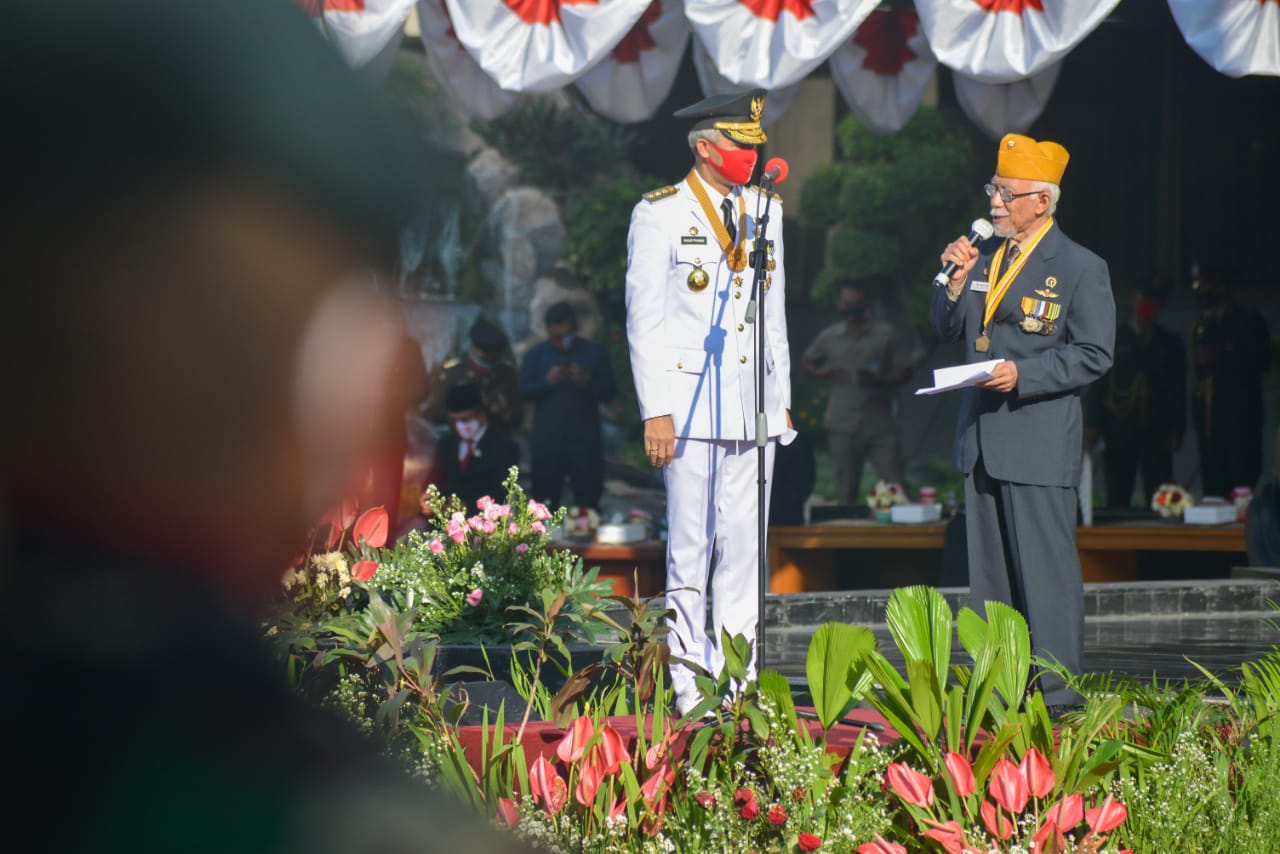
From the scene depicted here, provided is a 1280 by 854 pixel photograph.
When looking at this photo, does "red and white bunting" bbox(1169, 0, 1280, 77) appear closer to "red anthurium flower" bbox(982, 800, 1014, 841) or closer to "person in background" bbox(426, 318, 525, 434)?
"person in background" bbox(426, 318, 525, 434)

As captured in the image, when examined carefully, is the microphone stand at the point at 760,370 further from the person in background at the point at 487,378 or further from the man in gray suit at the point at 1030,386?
the person in background at the point at 487,378

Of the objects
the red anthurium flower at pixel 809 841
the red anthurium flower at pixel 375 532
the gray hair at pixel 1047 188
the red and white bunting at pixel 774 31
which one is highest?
the red and white bunting at pixel 774 31

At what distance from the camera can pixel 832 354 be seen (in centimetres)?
1037

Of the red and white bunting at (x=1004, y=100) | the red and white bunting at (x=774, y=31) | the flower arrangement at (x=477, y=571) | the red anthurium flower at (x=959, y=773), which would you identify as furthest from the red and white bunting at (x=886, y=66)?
the red anthurium flower at (x=959, y=773)

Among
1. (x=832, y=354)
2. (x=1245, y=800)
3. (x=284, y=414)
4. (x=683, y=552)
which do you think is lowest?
(x=1245, y=800)

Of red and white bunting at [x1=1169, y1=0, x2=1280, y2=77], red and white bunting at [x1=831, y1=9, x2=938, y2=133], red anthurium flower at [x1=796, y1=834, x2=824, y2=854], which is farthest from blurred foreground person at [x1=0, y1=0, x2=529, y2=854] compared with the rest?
red and white bunting at [x1=831, y1=9, x2=938, y2=133]

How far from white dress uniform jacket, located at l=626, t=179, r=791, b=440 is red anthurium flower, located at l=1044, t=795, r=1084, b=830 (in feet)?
6.33

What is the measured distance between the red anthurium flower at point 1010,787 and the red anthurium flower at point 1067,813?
1.9 inches

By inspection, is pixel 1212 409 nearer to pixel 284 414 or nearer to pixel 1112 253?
pixel 1112 253

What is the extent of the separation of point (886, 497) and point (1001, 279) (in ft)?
13.8

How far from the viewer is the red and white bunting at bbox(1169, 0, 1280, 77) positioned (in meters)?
6.63

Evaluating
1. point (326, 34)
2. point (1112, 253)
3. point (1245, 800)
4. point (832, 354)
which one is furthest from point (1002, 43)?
point (1112, 253)

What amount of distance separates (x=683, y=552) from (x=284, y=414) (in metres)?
3.98

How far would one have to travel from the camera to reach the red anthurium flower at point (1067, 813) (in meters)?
2.40
